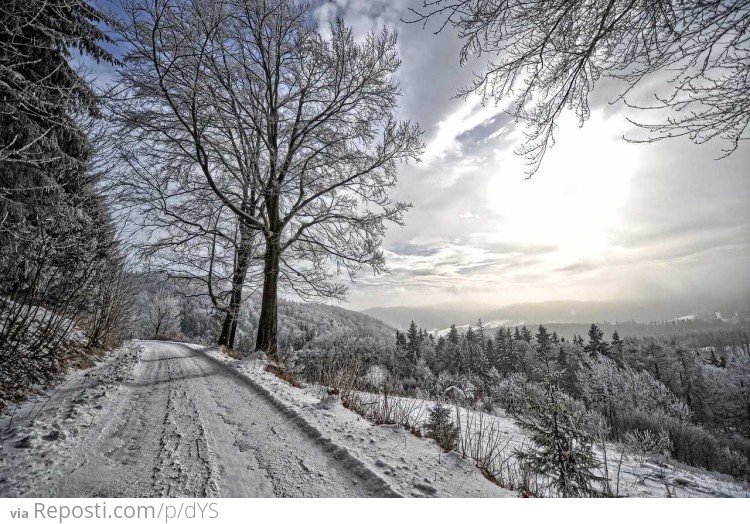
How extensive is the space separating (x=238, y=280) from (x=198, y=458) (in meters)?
8.17

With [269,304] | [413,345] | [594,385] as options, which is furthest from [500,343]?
[269,304]

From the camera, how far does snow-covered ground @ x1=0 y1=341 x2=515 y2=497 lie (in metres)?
1.87

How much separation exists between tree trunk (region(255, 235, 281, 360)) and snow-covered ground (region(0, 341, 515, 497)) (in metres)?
4.32

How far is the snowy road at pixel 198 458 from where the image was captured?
73.0 inches

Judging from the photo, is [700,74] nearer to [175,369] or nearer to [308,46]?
[308,46]

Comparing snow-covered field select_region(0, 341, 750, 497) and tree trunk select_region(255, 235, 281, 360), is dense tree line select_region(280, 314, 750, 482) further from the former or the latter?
snow-covered field select_region(0, 341, 750, 497)

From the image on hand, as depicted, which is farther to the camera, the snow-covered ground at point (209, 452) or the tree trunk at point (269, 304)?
the tree trunk at point (269, 304)

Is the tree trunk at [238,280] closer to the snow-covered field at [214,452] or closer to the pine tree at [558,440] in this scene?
the snow-covered field at [214,452]

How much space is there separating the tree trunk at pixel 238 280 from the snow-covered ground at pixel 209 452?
14.8ft

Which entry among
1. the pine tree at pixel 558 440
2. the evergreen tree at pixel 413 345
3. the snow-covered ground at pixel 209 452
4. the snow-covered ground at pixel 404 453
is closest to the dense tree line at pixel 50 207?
the snow-covered ground at pixel 209 452

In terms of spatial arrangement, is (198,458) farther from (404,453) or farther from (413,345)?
(413,345)

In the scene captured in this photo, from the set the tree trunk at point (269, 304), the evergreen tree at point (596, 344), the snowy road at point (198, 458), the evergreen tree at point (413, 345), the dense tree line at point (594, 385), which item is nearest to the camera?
the snowy road at point (198, 458)
